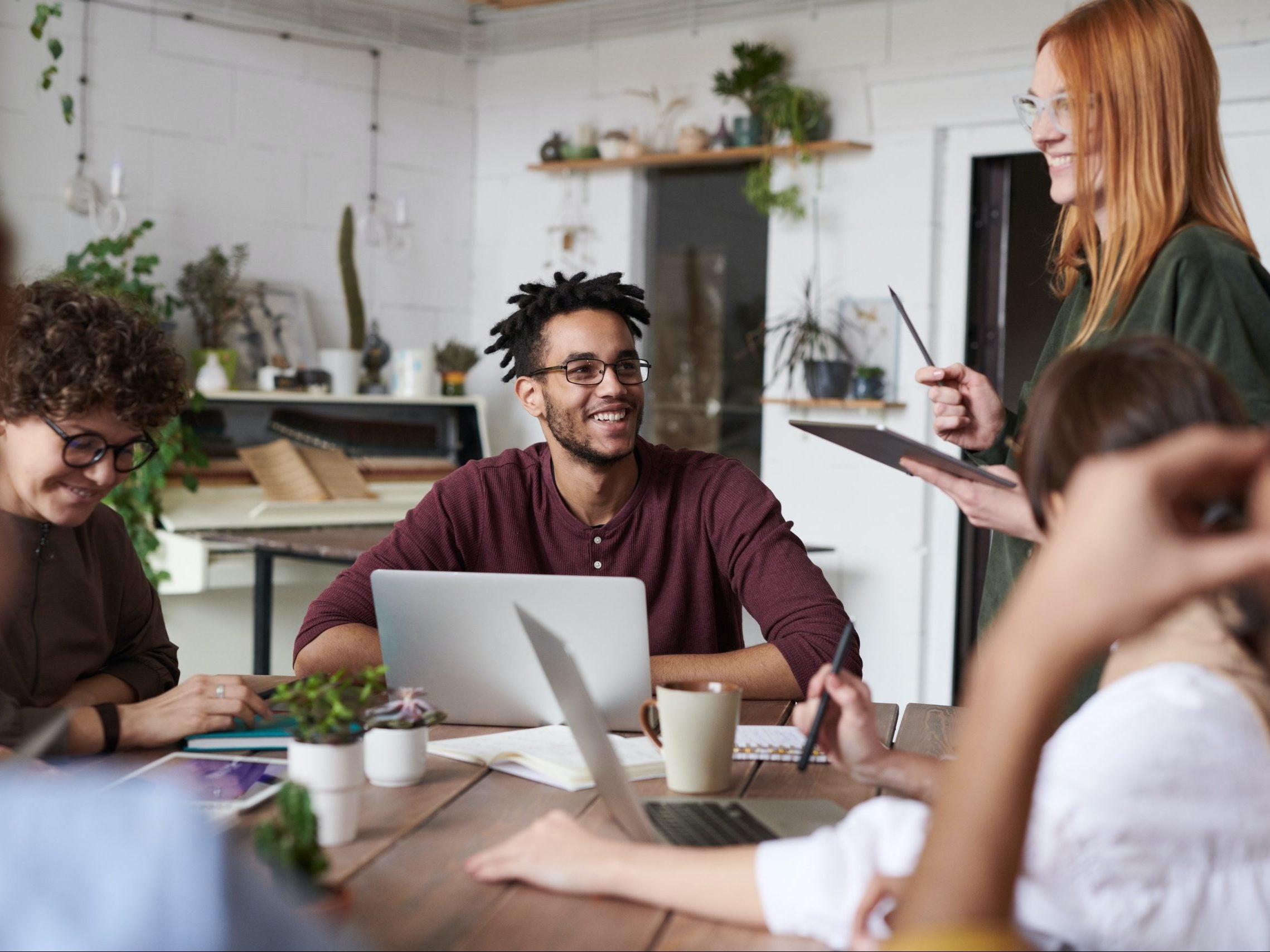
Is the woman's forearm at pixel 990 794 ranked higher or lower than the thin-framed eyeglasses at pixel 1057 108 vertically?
lower

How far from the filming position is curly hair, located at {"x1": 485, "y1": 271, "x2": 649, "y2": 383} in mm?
2172

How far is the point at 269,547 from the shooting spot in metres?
3.61

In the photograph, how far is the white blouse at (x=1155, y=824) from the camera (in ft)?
2.63

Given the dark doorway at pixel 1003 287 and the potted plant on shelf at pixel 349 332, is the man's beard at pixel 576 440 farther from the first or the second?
the potted plant on shelf at pixel 349 332

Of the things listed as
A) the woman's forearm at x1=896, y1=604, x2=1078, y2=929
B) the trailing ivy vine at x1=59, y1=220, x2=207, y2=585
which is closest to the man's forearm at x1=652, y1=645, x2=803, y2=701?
the woman's forearm at x1=896, y1=604, x2=1078, y2=929

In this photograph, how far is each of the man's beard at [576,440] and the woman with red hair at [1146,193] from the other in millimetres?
643

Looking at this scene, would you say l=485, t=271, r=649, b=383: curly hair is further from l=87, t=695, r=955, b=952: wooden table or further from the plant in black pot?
the plant in black pot

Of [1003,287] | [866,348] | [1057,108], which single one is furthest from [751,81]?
[1057,108]

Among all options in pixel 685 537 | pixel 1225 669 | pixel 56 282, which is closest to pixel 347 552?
pixel 685 537

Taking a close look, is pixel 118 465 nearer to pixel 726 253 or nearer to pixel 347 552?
pixel 347 552

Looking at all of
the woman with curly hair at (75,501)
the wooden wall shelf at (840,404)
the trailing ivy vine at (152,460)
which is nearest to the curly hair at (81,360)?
the woman with curly hair at (75,501)

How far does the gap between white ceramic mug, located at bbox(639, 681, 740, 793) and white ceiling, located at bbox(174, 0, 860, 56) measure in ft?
10.8

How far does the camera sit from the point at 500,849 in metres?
1.08

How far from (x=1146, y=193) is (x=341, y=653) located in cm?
120
